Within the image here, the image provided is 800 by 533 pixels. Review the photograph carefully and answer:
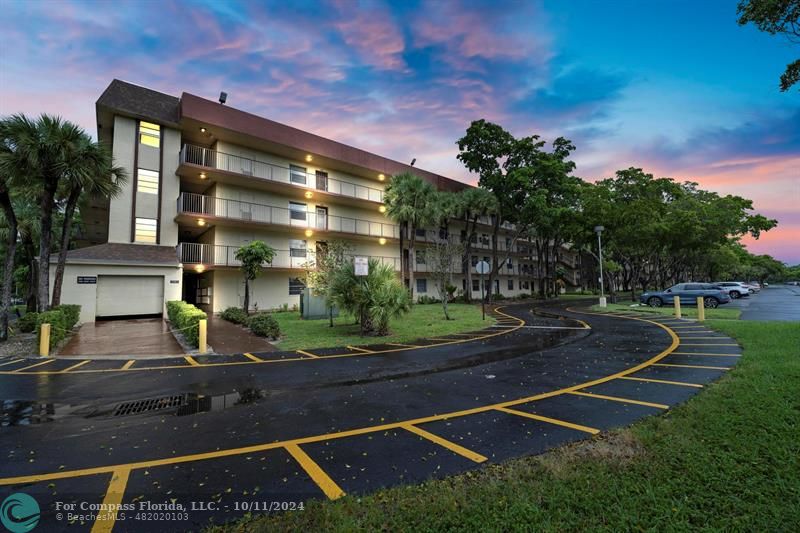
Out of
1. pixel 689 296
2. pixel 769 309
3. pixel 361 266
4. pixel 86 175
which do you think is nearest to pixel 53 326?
pixel 86 175

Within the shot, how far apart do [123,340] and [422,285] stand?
2529cm

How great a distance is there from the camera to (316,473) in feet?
11.3

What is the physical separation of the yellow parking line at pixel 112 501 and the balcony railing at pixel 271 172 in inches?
848

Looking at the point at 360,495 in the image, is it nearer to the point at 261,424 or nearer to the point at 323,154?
the point at 261,424

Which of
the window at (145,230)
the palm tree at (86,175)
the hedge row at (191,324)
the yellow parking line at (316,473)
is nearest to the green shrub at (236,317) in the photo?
the hedge row at (191,324)

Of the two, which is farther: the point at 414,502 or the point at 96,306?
the point at 96,306

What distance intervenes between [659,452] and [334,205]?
2688 cm

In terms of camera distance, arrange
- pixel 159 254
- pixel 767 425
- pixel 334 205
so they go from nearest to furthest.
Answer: pixel 767 425 → pixel 159 254 → pixel 334 205

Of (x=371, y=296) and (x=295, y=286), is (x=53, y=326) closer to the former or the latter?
(x=371, y=296)

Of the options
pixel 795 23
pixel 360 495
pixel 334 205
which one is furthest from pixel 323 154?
pixel 360 495

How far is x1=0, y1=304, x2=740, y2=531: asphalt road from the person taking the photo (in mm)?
3195

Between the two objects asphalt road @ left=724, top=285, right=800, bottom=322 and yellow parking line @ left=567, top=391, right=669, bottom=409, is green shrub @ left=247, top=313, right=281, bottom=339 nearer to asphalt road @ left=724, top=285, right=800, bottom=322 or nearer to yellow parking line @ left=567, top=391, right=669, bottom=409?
yellow parking line @ left=567, top=391, right=669, bottom=409

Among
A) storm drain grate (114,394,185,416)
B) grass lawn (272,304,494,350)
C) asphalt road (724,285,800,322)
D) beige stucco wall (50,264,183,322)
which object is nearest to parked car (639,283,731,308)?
asphalt road (724,285,800,322)

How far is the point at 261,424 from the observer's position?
15.9ft
